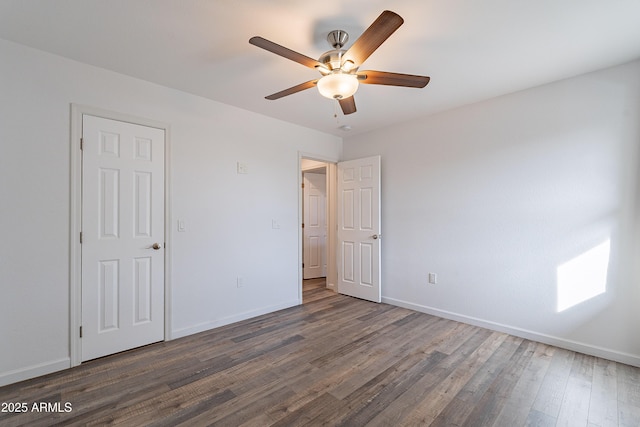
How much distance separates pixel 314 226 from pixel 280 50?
13.9 ft

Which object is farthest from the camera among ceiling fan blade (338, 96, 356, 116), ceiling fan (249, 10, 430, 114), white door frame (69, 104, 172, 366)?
white door frame (69, 104, 172, 366)

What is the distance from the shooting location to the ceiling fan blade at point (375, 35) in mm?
1396

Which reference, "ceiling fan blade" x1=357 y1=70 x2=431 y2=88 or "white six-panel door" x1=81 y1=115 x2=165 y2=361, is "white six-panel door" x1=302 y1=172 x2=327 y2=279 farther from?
"ceiling fan blade" x1=357 y1=70 x2=431 y2=88

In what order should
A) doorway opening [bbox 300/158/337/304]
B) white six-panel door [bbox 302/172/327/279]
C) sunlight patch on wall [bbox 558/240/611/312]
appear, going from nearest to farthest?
sunlight patch on wall [bbox 558/240/611/312]
doorway opening [bbox 300/158/337/304]
white six-panel door [bbox 302/172/327/279]

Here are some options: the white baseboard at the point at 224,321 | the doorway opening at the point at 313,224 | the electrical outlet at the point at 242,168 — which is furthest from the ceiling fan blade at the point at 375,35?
the doorway opening at the point at 313,224

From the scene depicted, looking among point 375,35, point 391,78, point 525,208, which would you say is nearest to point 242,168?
point 391,78

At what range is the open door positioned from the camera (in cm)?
404

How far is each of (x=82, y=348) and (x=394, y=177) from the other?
3.82 metres

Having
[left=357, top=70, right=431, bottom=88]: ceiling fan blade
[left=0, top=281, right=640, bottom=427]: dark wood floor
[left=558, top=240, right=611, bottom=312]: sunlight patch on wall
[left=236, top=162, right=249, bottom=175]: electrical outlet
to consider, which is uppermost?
[left=357, top=70, right=431, bottom=88]: ceiling fan blade

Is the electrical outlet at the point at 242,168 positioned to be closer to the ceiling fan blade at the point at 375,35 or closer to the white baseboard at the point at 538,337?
the ceiling fan blade at the point at 375,35

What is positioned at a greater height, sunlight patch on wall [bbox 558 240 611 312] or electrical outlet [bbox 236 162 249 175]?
electrical outlet [bbox 236 162 249 175]

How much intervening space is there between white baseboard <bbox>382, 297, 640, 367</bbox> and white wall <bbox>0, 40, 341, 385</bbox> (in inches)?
71.9

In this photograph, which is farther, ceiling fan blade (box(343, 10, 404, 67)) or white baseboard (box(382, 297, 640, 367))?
white baseboard (box(382, 297, 640, 367))

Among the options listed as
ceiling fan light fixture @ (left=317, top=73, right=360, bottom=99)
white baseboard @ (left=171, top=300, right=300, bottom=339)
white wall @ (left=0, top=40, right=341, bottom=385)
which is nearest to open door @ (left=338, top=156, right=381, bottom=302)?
white wall @ (left=0, top=40, right=341, bottom=385)
